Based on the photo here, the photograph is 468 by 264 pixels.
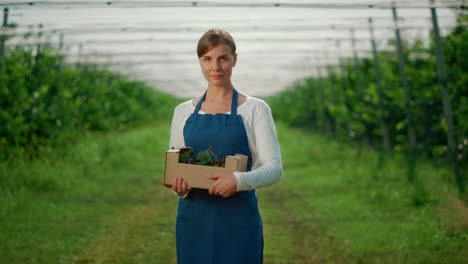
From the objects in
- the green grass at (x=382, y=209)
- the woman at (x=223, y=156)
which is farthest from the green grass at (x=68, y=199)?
the woman at (x=223, y=156)

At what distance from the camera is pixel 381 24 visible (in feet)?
33.6

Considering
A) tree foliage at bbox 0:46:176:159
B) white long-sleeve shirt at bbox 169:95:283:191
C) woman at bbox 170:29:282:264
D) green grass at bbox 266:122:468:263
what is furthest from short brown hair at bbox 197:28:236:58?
tree foliage at bbox 0:46:176:159

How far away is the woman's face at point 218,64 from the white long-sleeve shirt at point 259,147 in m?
0.14

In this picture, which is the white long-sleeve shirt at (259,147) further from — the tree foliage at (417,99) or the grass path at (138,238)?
the tree foliage at (417,99)

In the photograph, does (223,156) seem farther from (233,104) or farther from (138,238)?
(138,238)

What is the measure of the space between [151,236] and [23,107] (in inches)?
146

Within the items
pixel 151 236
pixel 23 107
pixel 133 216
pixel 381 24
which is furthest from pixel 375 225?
pixel 23 107

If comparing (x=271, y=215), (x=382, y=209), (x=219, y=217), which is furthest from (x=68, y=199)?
(x=219, y=217)

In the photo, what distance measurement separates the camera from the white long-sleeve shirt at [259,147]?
102 inches

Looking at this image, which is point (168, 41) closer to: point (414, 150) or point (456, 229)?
point (414, 150)

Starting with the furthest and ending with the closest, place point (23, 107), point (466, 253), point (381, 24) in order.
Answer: point (381, 24), point (23, 107), point (466, 253)

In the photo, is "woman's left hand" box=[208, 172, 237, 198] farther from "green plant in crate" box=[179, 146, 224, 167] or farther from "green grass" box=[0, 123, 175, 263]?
"green grass" box=[0, 123, 175, 263]

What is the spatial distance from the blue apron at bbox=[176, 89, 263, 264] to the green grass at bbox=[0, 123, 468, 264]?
10.1 feet

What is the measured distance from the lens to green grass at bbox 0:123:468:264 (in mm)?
5965
